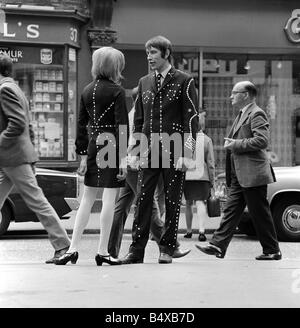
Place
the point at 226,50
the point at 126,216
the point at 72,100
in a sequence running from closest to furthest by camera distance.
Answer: the point at 126,216 < the point at 72,100 < the point at 226,50

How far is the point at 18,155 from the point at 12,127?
27 centimetres

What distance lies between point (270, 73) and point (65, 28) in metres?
4.70

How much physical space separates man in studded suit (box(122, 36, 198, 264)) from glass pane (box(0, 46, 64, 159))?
9229 millimetres

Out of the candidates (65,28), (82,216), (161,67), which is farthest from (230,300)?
(65,28)

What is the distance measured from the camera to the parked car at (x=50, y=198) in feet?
37.6

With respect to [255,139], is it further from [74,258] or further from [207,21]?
[207,21]

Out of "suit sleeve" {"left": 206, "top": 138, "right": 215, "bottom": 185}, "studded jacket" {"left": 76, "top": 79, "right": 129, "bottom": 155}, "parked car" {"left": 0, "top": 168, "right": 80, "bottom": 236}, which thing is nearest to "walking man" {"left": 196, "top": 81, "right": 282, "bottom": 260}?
"studded jacket" {"left": 76, "top": 79, "right": 129, "bottom": 155}

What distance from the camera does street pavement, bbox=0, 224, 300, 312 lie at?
5.53m

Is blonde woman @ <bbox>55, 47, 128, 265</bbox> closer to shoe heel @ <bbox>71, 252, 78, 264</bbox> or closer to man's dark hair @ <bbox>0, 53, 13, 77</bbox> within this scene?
shoe heel @ <bbox>71, 252, 78, 264</bbox>

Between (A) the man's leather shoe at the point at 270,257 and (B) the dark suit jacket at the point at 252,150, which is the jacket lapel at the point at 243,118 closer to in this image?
(B) the dark suit jacket at the point at 252,150

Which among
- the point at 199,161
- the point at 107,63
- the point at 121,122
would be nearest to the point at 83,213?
the point at 121,122

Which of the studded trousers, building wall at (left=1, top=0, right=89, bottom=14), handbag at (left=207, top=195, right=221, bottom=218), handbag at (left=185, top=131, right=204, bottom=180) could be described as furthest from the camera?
building wall at (left=1, top=0, right=89, bottom=14)

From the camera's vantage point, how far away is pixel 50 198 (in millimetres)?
11719
